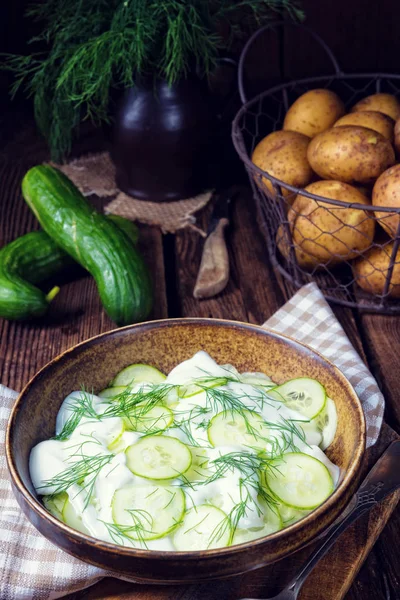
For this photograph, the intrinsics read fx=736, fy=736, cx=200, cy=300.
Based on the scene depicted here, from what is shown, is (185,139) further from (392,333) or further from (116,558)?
(116,558)

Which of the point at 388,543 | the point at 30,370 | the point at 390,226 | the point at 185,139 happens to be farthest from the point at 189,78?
the point at 388,543

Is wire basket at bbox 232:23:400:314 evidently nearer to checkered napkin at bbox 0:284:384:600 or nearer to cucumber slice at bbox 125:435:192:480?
checkered napkin at bbox 0:284:384:600

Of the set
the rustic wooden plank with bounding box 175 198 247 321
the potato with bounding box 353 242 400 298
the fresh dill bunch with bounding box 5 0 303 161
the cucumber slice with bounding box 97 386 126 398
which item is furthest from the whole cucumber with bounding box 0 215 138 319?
the potato with bounding box 353 242 400 298

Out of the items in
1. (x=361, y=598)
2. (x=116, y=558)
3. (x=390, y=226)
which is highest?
(x=116, y=558)

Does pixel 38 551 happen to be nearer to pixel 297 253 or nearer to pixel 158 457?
pixel 158 457

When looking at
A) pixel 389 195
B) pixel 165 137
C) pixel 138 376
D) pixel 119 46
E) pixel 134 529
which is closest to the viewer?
pixel 134 529

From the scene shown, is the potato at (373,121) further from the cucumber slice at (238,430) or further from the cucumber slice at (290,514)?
the cucumber slice at (290,514)

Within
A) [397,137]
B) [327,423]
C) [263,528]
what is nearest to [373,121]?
[397,137]
